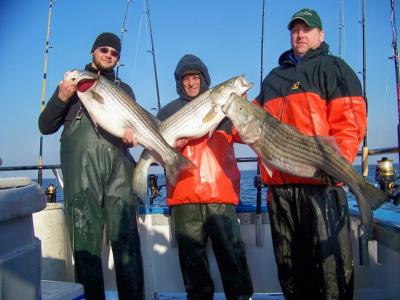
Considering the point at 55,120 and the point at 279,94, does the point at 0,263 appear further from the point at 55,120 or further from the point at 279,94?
the point at 279,94

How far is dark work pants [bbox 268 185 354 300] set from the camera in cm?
351

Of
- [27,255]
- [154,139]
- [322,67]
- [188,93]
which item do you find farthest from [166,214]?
[27,255]

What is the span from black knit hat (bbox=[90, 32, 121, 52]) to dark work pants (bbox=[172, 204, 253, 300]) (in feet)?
6.76

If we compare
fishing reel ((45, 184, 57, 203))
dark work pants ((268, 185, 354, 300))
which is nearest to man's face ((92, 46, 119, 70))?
fishing reel ((45, 184, 57, 203))

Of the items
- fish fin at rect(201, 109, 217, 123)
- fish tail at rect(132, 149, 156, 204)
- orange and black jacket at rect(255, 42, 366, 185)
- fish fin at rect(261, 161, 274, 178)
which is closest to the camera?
orange and black jacket at rect(255, 42, 366, 185)

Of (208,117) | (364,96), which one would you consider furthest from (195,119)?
(364,96)

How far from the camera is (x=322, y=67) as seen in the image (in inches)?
149

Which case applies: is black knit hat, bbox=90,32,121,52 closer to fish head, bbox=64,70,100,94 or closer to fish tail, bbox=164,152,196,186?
fish head, bbox=64,70,100,94

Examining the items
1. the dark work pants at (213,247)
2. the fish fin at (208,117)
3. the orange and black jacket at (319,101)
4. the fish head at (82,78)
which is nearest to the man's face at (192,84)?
the fish fin at (208,117)

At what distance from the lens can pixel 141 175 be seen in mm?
4273

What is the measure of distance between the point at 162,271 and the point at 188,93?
243cm

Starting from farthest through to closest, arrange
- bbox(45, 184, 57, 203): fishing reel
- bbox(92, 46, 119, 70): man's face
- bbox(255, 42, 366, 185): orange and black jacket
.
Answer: bbox(45, 184, 57, 203): fishing reel → bbox(92, 46, 119, 70): man's face → bbox(255, 42, 366, 185): orange and black jacket

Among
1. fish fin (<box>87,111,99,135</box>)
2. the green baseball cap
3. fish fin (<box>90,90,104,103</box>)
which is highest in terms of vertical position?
the green baseball cap

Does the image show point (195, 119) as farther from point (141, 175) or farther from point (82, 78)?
point (82, 78)
